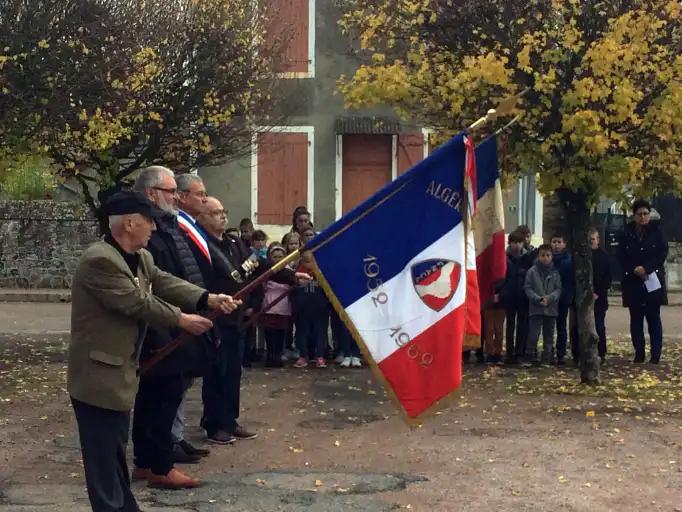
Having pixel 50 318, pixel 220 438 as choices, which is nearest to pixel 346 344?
pixel 220 438

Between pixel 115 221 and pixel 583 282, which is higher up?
pixel 115 221

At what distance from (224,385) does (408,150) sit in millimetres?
16120

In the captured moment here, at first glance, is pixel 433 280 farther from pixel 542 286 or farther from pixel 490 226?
pixel 542 286

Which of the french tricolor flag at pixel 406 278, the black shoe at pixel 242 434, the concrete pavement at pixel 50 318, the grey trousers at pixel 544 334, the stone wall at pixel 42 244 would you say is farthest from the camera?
the stone wall at pixel 42 244

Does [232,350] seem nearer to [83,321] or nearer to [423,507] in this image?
[423,507]

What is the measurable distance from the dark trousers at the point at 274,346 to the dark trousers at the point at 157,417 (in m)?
5.74

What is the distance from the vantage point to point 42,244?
2488 cm

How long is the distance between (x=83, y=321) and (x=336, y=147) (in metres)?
19.1

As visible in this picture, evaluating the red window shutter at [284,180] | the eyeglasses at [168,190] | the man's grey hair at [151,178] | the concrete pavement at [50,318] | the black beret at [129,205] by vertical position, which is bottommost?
the concrete pavement at [50,318]

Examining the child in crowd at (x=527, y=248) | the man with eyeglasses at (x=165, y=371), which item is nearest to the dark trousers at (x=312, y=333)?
the child in crowd at (x=527, y=248)

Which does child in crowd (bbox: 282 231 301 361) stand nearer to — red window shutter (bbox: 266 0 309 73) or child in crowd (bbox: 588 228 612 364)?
child in crowd (bbox: 588 228 612 364)

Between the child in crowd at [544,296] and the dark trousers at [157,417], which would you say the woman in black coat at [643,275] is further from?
the dark trousers at [157,417]

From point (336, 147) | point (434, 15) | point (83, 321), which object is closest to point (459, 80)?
point (434, 15)

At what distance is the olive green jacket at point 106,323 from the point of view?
5.30 meters
